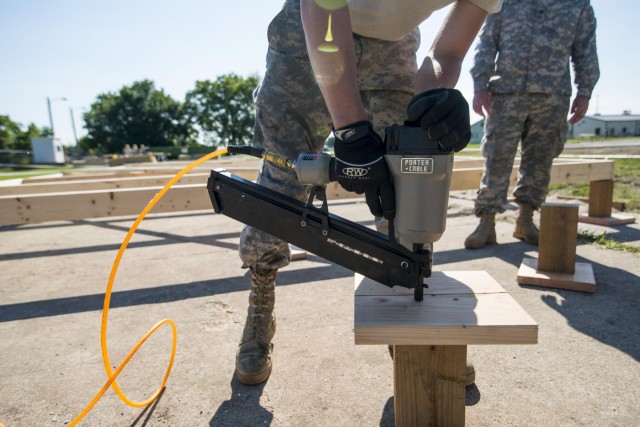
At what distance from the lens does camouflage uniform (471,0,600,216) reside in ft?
10.6

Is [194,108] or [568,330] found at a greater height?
[194,108]

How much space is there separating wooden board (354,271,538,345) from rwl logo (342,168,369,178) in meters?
0.42

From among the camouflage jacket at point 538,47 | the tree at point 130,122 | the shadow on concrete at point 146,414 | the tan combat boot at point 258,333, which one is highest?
the tree at point 130,122

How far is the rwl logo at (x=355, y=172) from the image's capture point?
114 centimetres

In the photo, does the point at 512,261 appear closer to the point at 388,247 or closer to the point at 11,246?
the point at 388,247

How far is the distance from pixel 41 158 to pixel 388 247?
41065 millimetres

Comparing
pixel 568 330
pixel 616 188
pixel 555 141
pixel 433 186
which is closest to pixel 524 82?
pixel 555 141

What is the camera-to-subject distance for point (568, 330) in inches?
78.1

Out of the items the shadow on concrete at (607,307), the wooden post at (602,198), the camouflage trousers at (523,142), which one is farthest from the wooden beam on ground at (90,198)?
the shadow on concrete at (607,307)

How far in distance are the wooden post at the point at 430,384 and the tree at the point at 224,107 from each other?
56754mm

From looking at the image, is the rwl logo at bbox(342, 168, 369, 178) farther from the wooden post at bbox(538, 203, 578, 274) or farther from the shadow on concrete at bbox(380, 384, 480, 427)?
the wooden post at bbox(538, 203, 578, 274)

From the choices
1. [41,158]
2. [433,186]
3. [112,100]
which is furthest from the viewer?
[112,100]

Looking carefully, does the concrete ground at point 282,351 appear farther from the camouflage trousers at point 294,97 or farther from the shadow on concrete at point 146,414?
the camouflage trousers at point 294,97

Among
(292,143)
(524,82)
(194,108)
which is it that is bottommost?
(292,143)
